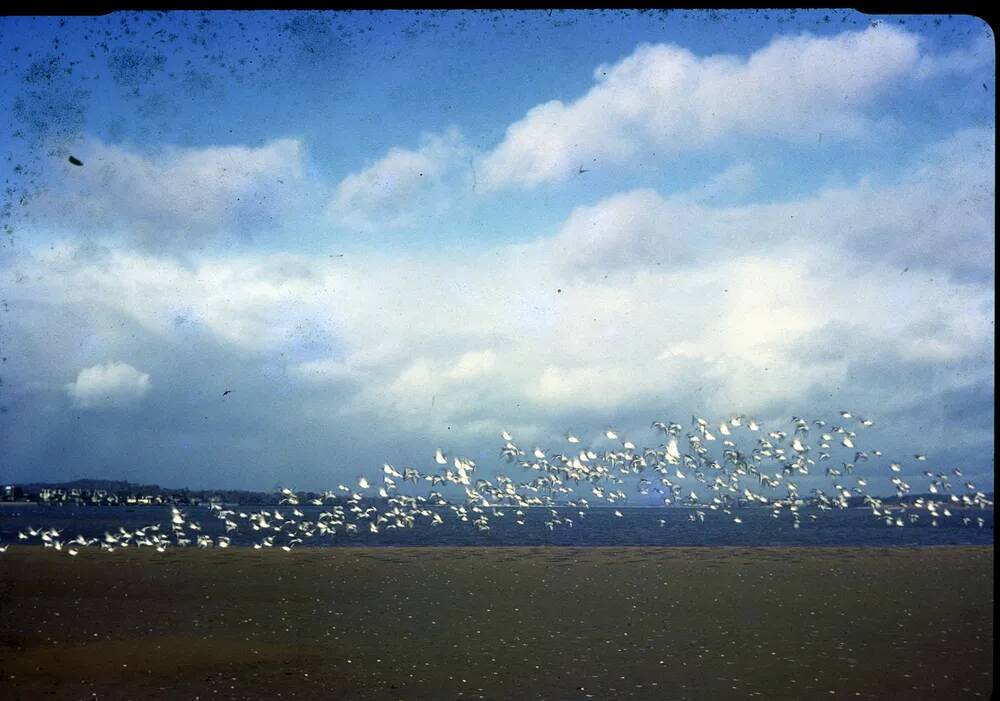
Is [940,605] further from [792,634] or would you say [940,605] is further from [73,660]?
[73,660]

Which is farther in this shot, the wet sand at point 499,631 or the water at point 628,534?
the water at point 628,534

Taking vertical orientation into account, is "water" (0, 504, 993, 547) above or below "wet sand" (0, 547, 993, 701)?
below

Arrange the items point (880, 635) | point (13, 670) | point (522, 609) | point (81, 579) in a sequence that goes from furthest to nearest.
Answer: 1. point (81, 579)
2. point (522, 609)
3. point (880, 635)
4. point (13, 670)

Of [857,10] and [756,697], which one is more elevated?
[857,10]

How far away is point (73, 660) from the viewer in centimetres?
1193

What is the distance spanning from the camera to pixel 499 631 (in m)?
14.2

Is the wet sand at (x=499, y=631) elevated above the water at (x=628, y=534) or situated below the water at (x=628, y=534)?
above

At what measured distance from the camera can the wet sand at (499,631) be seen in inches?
416

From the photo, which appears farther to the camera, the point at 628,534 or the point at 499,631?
the point at 628,534

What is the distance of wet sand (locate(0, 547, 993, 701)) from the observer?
416 inches

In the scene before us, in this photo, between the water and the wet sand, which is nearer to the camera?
the wet sand

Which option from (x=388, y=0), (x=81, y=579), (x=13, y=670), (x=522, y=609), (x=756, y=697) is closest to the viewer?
(x=388, y=0)

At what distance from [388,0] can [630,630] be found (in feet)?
38.7

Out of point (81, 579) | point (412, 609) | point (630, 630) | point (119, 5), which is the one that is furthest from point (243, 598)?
point (119, 5)
